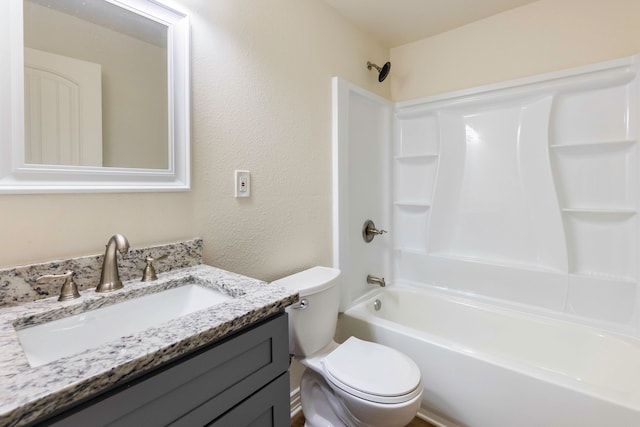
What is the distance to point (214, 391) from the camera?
69 centimetres

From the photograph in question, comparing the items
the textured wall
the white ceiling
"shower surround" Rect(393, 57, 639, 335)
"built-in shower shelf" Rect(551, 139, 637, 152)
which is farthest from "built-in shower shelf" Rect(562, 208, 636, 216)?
the textured wall

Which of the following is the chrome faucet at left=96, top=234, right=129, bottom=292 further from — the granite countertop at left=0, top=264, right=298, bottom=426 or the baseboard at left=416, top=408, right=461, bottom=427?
the baseboard at left=416, top=408, right=461, bottom=427

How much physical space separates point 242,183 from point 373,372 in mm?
1006

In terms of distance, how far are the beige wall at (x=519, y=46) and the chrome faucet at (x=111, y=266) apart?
2199 mm

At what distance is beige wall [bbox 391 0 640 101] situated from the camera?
165cm

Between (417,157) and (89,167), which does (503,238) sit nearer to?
(417,157)

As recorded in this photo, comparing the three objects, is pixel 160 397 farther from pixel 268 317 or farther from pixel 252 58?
pixel 252 58

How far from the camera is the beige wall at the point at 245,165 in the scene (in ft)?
3.07

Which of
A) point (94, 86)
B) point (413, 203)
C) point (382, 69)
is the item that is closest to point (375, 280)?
point (413, 203)

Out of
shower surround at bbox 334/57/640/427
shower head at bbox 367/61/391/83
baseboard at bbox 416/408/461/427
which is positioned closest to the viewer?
shower surround at bbox 334/57/640/427

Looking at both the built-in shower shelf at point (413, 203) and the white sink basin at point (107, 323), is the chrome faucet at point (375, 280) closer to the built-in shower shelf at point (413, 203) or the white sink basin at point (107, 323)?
the built-in shower shelf at point (413, 203)

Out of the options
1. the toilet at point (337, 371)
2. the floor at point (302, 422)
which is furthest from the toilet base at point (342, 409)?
the floor at point (302, 422)

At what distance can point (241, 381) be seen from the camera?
742 millimetres

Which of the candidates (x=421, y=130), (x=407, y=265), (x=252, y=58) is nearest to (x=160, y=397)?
(x=252, y=58)
